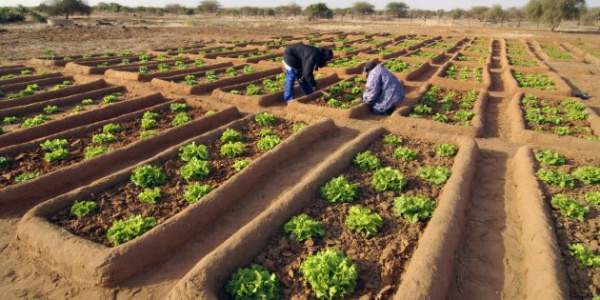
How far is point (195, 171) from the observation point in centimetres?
724

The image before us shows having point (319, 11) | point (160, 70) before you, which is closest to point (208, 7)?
point (319, 11)

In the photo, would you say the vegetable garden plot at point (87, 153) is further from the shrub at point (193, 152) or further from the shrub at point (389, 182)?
the shrub at point (389, 182)

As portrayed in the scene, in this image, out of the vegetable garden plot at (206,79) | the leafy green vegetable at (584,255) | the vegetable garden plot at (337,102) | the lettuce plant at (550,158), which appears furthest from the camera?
the vegetable garden plot at (206,79)

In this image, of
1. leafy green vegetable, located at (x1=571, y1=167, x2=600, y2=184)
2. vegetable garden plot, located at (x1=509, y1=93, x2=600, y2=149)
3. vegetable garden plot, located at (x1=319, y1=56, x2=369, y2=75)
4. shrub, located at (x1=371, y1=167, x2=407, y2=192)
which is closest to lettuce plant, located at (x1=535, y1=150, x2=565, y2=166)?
leafy green vegetable, located at (x1=571, y1=167, x2=600, y2=184)

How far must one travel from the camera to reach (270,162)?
25.7 feet

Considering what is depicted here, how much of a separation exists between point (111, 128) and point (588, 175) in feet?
38.2

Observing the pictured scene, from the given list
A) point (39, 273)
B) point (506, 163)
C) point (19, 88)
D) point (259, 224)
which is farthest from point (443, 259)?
point (19, 88)

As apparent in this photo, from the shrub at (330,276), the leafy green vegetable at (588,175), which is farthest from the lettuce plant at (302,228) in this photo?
the leafy green vegetable at (588,175)

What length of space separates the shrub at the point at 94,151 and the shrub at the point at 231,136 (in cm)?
283

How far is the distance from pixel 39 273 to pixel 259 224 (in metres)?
3.27

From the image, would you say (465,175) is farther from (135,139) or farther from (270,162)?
(135,139)

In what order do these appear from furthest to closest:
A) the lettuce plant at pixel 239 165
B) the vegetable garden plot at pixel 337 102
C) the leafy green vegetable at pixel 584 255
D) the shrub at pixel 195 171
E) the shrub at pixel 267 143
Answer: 1. the vegetable garden plot at pixel 337 102
2. the shrub at pixel 267 143
3. the lettuce plant at pixel 239 165
4. the shrub at pixel 195 171
5. the leafy green vegetable at pixel 584 255

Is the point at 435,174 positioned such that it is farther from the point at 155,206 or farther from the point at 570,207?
the point at 155,206

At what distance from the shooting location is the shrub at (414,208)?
236 inches
